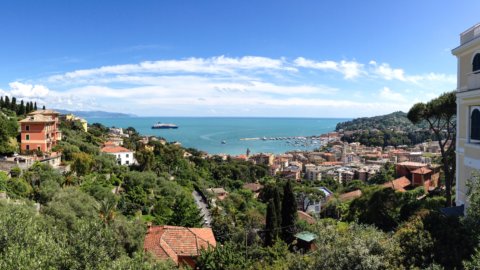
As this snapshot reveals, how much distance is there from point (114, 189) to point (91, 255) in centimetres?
1990

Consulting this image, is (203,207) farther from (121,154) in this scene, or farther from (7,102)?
(7,102)

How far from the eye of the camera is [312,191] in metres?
41.8

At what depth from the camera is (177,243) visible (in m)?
16.5

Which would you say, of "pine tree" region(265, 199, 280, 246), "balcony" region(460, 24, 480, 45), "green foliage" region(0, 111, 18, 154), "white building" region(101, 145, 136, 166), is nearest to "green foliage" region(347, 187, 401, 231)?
"pine tree" region(265, 199, 280, 246)

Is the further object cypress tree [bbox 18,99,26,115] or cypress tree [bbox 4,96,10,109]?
cypress tree [bbox 4,96,10,109]

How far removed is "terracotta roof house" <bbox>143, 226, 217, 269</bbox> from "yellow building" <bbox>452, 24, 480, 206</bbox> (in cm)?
959

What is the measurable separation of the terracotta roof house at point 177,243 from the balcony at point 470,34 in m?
11.5

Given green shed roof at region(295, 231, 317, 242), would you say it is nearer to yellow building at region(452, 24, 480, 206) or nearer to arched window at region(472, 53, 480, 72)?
yellow building at region(452, 24, 480, 206)

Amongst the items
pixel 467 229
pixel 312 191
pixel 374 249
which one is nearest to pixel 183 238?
pixel 374 249

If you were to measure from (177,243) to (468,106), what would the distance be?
41.3 feet

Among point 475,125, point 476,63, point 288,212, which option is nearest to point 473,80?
point 476,63

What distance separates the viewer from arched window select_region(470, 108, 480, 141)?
983 cm

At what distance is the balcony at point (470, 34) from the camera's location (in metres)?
10.0

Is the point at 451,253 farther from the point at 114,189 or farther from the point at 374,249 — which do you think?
the point at 114,189
